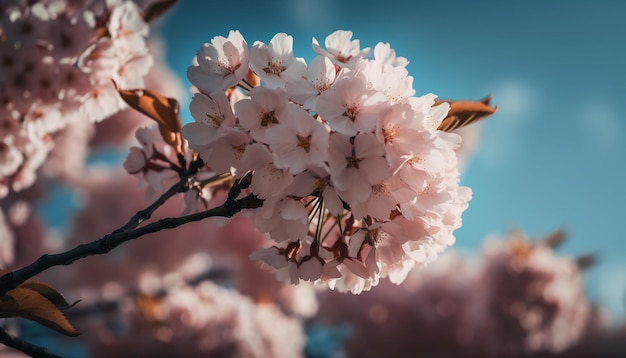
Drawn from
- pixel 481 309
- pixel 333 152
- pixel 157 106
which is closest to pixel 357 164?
pixel 333 152

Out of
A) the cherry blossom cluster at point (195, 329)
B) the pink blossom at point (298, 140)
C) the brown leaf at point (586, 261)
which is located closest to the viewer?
the pink blossom at point (298, 140)

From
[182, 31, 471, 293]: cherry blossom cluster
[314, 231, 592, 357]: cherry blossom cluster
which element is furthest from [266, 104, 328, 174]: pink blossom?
[314, 231, 592, 357]: cherry blossom cluster

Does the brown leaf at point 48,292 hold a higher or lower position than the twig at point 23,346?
higher

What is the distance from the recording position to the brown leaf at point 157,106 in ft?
2.51

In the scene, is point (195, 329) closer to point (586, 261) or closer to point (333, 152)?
point (333, 152)

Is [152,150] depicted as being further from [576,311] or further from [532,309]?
[576,311]

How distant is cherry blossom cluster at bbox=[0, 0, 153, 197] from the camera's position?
39.1 inches

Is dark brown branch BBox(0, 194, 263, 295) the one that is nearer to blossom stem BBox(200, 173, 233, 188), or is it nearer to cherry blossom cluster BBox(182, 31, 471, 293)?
cherry blossom cluster BBox(182, 31, 471, 293)

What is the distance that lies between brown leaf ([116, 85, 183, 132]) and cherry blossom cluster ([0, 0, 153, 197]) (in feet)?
0.77

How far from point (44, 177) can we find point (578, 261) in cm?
309

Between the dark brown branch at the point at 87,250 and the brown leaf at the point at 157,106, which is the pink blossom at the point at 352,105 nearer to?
the dark brown branch at the point at 87,250

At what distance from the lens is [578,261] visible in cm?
321

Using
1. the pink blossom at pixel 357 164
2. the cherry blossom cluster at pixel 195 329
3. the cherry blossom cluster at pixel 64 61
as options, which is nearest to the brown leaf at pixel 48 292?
the pink blossom at pixel 357 164

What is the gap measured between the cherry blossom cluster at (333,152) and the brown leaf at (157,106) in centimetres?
13
